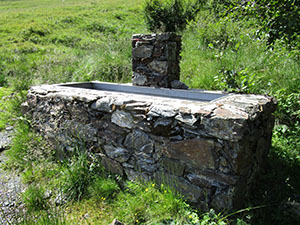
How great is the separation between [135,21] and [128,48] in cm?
834

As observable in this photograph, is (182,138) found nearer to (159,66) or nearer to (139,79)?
(159,66)

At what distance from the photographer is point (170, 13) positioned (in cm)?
889

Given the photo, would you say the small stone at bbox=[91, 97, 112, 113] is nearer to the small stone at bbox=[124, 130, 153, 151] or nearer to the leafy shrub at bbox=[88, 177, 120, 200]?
the small stone at bbox=[124, 130, 153, 151]

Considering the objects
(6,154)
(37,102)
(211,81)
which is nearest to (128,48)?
(211,81)

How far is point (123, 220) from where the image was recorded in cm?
216

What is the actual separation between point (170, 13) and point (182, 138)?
8.12 meters

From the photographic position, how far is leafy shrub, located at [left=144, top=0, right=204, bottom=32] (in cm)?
881

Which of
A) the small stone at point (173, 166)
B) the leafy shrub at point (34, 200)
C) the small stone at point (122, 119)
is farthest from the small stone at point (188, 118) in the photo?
the leafy shrub at point (34, 200)

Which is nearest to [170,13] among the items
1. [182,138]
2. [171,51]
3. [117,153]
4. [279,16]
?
[171,51]

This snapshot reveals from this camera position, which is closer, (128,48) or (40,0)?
(128,48)

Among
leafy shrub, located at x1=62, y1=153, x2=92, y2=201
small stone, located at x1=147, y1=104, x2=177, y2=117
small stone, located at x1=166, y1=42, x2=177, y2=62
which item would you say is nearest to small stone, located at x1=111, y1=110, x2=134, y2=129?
small stone, located at x1=147, y1=104, x2=177, y2=117

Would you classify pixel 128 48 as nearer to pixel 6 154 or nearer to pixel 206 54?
pixel 206 54

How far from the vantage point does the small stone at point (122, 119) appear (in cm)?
242

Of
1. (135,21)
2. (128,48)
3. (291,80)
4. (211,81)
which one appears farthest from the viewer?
(135,21)
